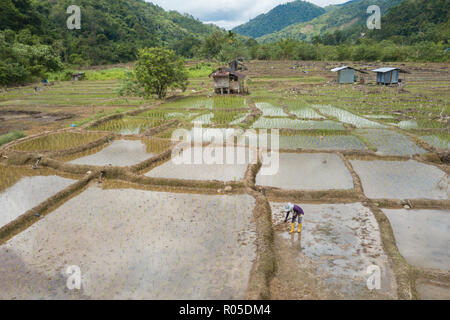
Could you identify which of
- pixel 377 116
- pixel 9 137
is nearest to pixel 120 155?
pixel 9 137

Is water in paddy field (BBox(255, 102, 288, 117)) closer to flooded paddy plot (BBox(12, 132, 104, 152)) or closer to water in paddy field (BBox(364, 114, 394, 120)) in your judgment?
water in paddy field (BBox(364, 114, 394, 120))

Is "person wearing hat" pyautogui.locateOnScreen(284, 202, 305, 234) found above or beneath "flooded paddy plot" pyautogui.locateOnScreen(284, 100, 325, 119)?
beneath

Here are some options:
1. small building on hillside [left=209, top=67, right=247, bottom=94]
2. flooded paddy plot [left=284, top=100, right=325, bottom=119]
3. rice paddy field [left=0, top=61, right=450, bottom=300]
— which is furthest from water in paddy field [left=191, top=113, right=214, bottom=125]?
small building on hillside [left=209, top=67, right=247, bottom=94]

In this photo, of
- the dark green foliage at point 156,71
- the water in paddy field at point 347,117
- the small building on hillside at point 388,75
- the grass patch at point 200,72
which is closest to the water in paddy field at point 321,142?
the water in paddy field at point 347,117

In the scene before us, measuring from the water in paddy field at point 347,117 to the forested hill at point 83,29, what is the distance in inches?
1847

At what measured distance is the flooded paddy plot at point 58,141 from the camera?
13.2m

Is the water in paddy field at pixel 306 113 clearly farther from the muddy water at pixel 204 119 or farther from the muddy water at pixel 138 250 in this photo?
the muddy water at pixel 138 250

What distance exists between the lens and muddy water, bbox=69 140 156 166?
1168cm

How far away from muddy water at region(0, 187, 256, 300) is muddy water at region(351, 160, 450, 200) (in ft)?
15.1

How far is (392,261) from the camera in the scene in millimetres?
6016

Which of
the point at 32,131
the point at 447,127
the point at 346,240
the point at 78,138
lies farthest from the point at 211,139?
the point at 447,127

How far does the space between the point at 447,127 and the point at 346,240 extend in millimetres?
13041

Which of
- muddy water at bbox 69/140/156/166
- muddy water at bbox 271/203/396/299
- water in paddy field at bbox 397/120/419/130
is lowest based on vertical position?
muddy water at bbox 271/203/396/299
